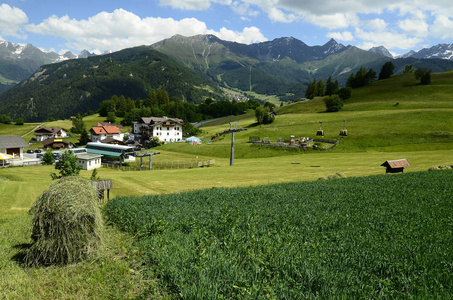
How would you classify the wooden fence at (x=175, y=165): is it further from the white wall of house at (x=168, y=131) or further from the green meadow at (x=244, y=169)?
the white wall of house at (x=168, y=131)

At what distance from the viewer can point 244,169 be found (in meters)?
47.6

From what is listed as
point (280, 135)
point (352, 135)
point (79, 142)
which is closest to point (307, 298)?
point (352, 135)

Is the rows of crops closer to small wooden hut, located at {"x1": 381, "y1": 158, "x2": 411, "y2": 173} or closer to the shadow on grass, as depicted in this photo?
the shadow on grass

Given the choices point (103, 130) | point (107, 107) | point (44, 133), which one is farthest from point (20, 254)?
point (107, 107)

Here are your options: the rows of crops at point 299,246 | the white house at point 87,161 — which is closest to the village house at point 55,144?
the white house at point 87,161

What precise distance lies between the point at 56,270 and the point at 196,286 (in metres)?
6.16

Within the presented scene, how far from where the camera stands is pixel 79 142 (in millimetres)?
126875

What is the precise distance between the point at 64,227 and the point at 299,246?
30.1ft

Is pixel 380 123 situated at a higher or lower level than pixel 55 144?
higher

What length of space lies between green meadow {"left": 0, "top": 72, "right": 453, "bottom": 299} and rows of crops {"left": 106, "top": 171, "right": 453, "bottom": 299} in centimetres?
119

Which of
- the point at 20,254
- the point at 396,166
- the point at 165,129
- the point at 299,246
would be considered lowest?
the point at 396,166

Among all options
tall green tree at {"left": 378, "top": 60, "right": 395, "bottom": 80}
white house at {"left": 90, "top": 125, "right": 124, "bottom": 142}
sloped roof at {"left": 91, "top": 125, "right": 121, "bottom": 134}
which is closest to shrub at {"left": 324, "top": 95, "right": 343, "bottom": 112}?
tall green tree at {"left": 378, "top": 60, "right": 395, "bottom": 80}

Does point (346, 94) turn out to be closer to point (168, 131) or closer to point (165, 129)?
point (168, 131)

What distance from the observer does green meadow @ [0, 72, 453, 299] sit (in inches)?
342
